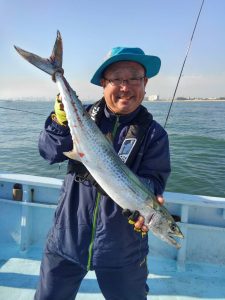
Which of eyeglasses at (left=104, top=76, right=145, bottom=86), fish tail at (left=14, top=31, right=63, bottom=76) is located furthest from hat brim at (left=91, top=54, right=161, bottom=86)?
fish tail at (left=14, top=31, right=63, bottom=76)

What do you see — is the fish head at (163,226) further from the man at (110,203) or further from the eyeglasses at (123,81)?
the eyeglasses at (123,81)

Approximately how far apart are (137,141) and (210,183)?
9.97 m

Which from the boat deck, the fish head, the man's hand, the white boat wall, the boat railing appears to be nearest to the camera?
the man's hand

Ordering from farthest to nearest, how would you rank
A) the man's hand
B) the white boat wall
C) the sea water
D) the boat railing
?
the sea water
the boat railing
the white boat wall
the man's hand

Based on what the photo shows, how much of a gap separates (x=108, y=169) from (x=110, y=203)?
0.29 m

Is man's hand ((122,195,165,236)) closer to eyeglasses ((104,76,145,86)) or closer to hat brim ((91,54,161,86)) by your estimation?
eyeglasses ((104,76,145,86))

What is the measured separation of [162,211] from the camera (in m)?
2.44

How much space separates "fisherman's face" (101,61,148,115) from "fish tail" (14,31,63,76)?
15.9 inches

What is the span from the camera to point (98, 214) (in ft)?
8.02

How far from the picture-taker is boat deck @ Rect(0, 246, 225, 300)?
362 cm

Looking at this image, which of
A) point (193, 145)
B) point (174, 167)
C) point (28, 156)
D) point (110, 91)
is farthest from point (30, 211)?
point (193, 145)

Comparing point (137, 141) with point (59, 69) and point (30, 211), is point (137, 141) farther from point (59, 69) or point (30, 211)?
point (30, 211)

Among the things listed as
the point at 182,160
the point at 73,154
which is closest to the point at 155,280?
the point at 73,154

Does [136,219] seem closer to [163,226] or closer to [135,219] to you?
[135,219]
